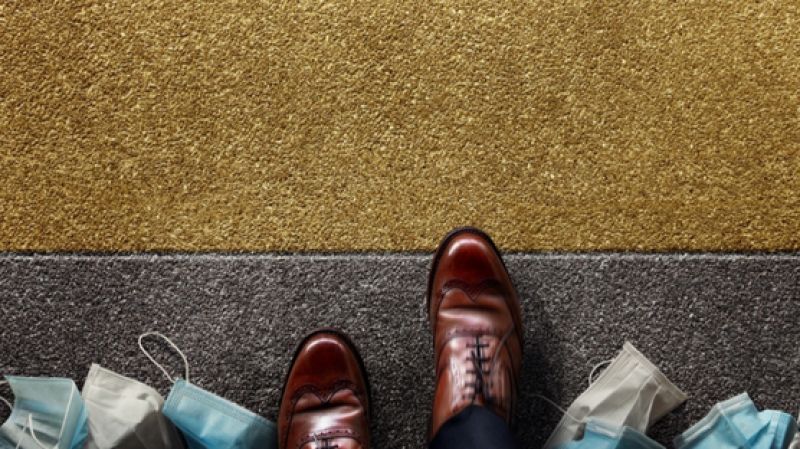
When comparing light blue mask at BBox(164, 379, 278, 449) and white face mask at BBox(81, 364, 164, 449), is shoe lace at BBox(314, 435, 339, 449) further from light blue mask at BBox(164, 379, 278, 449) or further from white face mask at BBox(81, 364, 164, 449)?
white face mask at BBox(81, 364, 164, 449)

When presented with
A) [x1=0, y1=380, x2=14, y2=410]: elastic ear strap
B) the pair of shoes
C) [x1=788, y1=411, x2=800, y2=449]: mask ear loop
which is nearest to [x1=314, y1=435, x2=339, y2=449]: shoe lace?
the pair of shoes

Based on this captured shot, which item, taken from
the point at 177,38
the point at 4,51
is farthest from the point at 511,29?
the point at 4,51

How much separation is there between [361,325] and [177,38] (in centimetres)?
48

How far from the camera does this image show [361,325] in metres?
1.01

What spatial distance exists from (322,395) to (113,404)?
26cm

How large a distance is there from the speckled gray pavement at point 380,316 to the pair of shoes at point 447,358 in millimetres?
36

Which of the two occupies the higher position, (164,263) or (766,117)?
(766,117)

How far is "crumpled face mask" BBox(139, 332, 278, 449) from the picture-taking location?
3.09 feet

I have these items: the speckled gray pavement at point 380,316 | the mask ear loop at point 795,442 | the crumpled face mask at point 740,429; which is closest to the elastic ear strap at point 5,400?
the speckled gray pavement at point 380,316

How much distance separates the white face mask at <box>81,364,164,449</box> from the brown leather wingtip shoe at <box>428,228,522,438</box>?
1.20 feet

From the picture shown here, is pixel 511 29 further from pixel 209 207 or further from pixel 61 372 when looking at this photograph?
pixel 61 372

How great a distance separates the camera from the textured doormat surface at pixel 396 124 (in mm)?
1024

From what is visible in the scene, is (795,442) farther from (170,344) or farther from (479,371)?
(170,344)

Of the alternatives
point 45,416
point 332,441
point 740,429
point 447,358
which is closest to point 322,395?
point 332,441
